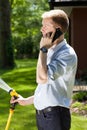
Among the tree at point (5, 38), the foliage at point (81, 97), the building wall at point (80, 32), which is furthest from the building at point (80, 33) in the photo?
the tree at point (5, 38)

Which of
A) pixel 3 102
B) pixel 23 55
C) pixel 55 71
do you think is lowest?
pixel 23 55

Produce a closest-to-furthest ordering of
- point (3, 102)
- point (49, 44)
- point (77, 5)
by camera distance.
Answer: point (49, 44), point (3, 102), point (77, 5)

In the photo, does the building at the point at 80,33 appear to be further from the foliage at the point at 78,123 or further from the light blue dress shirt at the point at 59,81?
the light blue dress shirt at the point at 59,81

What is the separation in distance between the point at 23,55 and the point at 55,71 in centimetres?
3990

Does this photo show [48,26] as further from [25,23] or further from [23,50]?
[25,23]

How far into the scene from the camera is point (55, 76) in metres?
3.54

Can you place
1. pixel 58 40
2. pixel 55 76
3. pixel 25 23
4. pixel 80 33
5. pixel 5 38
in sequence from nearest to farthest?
pixel 55 76
pixel 58 40
pixel 80 33
pixel 5 38
pixel 25 23

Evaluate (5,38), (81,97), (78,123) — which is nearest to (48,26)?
(78,123)

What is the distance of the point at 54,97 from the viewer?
368cm

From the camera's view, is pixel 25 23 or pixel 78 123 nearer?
pixel 78 123

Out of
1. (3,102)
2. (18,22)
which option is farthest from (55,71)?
(18,22)

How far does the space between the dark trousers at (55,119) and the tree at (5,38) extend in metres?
21.0

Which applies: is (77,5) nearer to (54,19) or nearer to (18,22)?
(54,19)

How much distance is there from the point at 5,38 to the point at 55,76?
70.2ft
